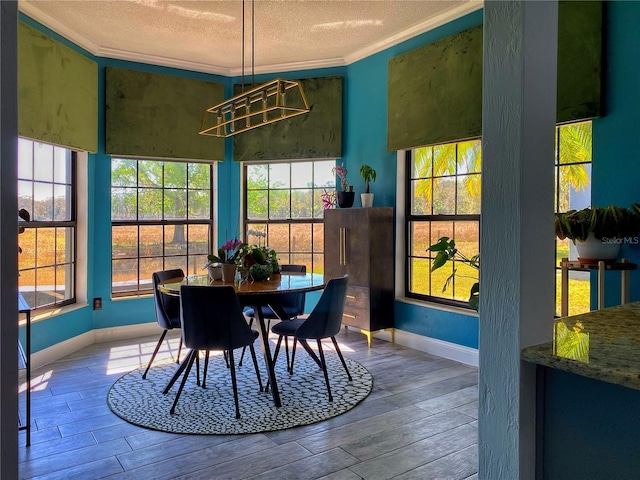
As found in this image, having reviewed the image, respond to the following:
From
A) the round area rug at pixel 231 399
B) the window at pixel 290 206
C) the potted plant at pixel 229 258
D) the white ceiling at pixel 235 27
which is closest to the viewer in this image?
the round area rug at pixel 231 399

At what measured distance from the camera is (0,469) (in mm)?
1176

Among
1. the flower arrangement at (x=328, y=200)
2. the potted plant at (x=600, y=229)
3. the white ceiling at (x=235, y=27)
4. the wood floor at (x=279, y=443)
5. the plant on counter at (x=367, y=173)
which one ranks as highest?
the white ceiling at (x=235, y=27)

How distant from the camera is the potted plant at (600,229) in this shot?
8.92 feet

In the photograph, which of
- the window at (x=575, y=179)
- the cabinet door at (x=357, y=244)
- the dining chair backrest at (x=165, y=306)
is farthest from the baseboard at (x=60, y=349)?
the window at (x=575, y=179)

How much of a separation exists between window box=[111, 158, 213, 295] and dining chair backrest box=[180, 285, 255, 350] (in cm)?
253

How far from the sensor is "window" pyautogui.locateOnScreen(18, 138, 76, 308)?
14.0ft

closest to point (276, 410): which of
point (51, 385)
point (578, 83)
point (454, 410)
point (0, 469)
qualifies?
point (454, 410)

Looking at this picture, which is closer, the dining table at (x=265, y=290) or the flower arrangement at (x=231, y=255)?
the dining table at (x=265, y=290)

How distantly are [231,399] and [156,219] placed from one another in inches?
Result: 108

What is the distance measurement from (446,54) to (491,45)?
3310 mm

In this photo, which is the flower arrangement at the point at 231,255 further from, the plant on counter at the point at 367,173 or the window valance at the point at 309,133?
the window valance at the point at 309,133

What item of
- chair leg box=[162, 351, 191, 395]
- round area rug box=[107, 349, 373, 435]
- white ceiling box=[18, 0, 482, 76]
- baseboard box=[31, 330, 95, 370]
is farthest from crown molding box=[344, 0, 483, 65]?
baseboard box=[31, 330, 95, 370]

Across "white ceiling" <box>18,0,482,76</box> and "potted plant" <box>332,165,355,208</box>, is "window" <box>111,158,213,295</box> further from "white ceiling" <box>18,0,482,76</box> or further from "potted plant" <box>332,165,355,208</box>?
"potted plant" <box>332,165,355,208</box>

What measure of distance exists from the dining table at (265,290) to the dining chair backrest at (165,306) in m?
0.17
